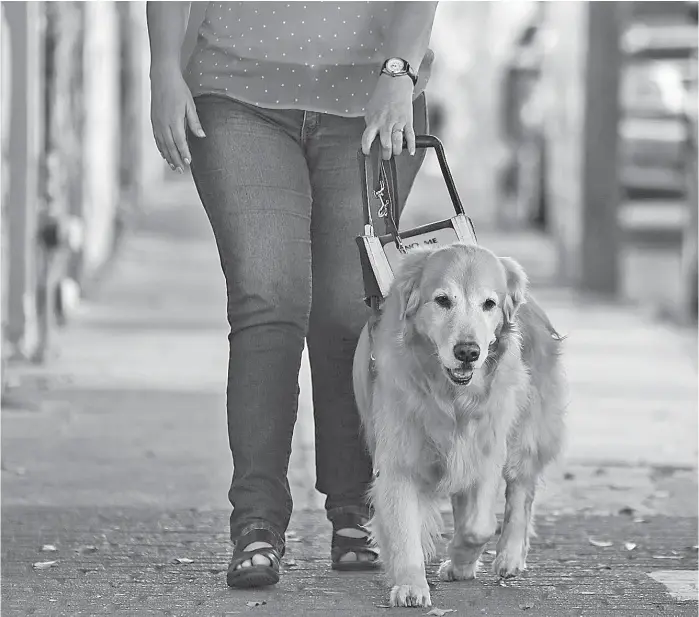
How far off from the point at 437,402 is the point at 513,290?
14.2 inches

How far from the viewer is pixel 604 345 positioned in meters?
10.2

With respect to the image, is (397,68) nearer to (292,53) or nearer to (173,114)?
(292,53)

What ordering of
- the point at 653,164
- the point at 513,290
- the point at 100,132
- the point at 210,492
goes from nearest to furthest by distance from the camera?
1. the point at 513,290
2. the point at 210,492
3. the point at 653,164
4. the point at 100,132

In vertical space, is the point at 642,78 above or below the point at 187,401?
above

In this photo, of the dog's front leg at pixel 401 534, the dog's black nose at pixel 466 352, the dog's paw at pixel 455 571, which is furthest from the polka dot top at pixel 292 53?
the dog's paw at pixel 455 571

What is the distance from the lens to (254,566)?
4035 mm

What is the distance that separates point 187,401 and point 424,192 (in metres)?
21.3

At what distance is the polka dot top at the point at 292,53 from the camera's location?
4199 mm

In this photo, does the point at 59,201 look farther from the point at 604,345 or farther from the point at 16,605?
the point at 16,605

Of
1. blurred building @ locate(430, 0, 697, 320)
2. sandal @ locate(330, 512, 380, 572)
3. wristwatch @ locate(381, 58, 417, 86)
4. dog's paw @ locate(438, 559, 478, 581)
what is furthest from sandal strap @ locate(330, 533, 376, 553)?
blurred building @ locate(430, 0, 697, 320)

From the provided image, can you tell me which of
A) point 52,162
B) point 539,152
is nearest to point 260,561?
point 52,162

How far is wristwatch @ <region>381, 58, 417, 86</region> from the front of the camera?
4.15 metres

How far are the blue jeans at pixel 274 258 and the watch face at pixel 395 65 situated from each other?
218 mm

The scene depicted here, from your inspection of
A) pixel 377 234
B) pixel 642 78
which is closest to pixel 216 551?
pixel 377 234
